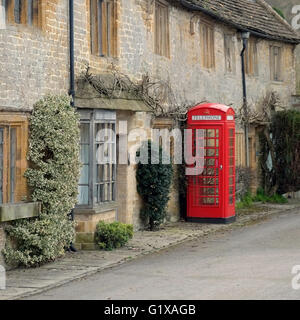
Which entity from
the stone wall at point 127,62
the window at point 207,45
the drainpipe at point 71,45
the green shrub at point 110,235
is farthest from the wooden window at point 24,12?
the window at point 207,45

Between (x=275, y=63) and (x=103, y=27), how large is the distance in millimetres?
13126

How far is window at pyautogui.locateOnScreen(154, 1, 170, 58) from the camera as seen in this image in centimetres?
1955

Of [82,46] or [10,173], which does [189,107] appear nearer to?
[82,46]

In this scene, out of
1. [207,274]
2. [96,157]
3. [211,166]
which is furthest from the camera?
[211,166]

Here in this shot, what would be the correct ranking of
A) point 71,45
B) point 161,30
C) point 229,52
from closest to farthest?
point 71,45
point 161,30
point 229,52

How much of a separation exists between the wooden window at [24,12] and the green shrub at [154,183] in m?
4.81

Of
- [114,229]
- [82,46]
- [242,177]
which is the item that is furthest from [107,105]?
[242,177]

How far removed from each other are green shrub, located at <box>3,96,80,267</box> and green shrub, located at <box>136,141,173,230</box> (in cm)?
370

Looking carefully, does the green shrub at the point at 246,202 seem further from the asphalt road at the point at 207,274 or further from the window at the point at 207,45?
the asphalt road at the point at 207,274

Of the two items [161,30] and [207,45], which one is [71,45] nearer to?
[161,30]

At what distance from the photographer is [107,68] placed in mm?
16703

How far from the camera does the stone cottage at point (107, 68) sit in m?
13.5

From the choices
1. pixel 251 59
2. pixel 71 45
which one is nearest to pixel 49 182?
pixel 71 45

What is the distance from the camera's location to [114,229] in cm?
1525
